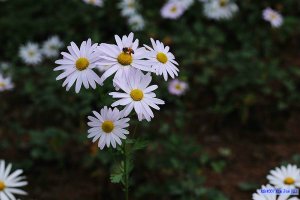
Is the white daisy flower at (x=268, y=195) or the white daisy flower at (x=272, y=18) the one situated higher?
the white daisy flower at (x=272, y=18)

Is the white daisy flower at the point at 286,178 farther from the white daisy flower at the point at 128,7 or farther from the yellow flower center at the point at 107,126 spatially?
the white daisy flower at the point at 128,7

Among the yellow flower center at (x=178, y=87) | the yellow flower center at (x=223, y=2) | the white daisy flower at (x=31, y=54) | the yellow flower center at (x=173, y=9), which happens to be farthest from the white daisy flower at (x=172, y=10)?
the white daisy flower at (x=31, y=54)

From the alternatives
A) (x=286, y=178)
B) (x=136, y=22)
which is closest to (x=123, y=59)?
(x=286, y=178)

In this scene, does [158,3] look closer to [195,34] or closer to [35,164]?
[195,34]

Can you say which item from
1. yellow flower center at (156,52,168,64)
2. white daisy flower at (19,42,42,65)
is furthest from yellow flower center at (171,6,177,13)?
yellow flower center at (156,52,168,64)

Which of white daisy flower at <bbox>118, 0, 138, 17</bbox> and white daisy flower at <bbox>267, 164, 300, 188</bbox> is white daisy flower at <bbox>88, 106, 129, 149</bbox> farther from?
white daisy flower at <bbox>118, 0, 138, 17</bbox>

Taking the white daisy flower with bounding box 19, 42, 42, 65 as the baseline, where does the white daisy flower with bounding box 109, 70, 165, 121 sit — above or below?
below

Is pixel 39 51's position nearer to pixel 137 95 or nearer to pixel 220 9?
pixel 220 9
